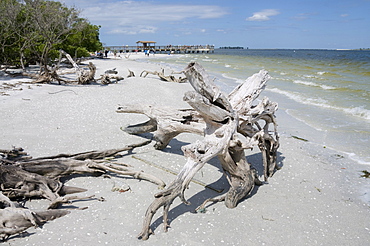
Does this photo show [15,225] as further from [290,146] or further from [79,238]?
[290,146]

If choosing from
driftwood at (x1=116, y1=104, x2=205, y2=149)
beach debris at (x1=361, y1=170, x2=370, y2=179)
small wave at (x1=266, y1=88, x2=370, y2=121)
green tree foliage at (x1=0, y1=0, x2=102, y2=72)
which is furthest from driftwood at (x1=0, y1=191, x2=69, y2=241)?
green tree foliage at (x1=0, y1=0, x2=102, y2=72)

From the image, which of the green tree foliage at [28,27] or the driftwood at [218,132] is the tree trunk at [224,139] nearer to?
the driftwood at [218,132]

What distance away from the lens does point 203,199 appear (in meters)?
4.49

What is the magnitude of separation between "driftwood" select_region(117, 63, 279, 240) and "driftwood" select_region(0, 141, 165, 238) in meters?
1.01

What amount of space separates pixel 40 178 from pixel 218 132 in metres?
2.61

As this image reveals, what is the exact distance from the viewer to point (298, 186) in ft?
16.8

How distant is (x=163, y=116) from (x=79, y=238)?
298 cm

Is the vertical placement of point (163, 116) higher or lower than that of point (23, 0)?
lower

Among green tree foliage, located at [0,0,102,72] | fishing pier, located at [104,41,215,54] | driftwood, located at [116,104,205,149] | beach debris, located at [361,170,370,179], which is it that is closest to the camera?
driftwood, located at [116,104,205,149]

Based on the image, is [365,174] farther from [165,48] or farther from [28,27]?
[165,48]

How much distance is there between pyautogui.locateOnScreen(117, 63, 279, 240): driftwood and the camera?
3.85m

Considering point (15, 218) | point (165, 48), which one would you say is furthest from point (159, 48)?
point (15, 218)

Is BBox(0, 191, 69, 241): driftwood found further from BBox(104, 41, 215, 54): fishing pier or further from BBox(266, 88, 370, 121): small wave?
BBox(104, 41, 215, 54): fishing pier

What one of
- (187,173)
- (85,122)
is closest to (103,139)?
(85,122)
